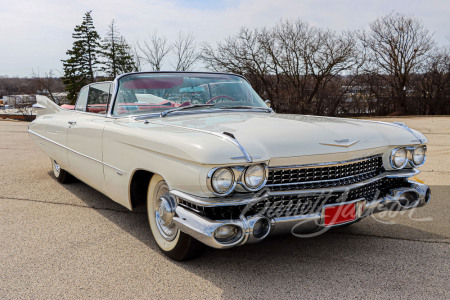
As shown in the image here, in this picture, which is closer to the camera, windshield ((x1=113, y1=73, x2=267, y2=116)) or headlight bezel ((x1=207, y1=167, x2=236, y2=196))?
headlight bezel ((x1=207, y1=167, x2=236, y2=196))

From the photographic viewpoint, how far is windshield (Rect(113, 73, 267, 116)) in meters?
3.62

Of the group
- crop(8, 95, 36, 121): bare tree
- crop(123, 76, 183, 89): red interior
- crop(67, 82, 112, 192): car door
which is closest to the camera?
crop(67, 82, 112, 192): car door

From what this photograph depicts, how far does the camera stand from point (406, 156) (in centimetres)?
306

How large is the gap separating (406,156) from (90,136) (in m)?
2.80

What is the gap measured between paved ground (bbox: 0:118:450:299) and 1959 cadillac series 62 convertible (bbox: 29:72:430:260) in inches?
11.0

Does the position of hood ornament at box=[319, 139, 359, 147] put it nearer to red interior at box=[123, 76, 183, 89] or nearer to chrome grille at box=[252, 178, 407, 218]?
chrome grille at box=[252, 178, 407, 218]

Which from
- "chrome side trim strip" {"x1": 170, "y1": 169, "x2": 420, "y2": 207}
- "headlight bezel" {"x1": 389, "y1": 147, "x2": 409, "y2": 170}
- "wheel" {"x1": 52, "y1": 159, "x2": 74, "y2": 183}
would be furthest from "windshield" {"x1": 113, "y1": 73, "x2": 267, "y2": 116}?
"wheel" {"x1": 52, "y1": 159, "x2": 74, "y2": 183}

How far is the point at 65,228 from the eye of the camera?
11.9 ft

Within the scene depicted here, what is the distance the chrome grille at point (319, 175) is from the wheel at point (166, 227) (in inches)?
28.1

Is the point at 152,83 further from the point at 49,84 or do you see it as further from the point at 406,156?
the point at 49,84

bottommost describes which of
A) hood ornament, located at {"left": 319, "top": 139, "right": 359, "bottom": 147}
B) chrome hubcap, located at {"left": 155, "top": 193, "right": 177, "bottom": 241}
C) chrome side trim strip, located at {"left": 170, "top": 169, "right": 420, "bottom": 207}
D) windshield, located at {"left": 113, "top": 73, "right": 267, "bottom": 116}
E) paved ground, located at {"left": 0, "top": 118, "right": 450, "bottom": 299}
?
paved ground, located at {"left": 0, "top": 118, "right": 450, "bottom": 299}

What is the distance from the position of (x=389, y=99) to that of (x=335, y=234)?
31.0m

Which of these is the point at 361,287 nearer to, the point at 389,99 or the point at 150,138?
the point at 150,138

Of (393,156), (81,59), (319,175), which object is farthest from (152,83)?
(81,59)
